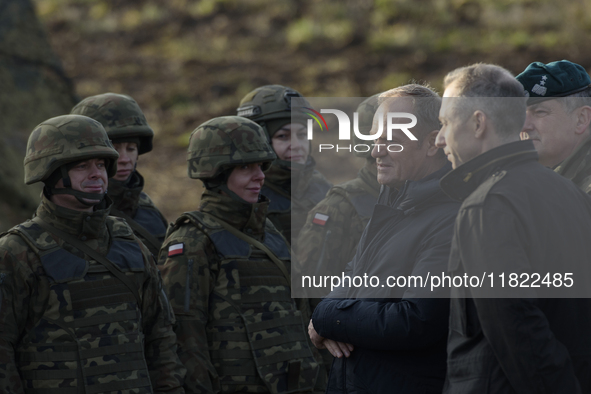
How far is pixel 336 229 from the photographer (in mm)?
5051

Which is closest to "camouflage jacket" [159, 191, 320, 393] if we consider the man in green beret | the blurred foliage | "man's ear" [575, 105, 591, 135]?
the man in green beret

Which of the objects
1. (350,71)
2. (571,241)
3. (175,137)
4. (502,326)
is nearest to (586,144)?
(571,241)

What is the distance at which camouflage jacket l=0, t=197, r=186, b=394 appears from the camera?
3.50 meters

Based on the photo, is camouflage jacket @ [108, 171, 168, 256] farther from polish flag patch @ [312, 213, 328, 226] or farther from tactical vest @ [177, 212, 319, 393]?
polish flag patch @ [312, 213, 328, 226]

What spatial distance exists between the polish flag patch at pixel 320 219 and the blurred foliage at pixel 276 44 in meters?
11.4

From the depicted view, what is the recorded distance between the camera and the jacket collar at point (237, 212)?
461 centimetres

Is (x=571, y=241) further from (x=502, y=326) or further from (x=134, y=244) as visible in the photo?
(x=134, y=244)

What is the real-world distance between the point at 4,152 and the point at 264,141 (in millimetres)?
4966

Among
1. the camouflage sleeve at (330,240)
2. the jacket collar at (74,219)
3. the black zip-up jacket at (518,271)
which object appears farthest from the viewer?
the camouflage sleeve at (330,240)

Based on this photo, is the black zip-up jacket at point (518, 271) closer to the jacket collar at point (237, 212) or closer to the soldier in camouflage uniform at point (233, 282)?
the soldier in camouflage uniform at point (233, 282)

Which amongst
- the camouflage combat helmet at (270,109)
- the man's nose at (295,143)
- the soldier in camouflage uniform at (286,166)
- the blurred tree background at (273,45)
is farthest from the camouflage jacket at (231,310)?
the blurred tree background at (273,45)

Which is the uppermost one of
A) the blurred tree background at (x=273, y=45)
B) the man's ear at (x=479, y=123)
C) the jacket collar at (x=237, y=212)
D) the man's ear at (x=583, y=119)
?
the blurred tree background at (x=273, y=45)

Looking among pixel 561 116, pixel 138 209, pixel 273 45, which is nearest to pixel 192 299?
pixel 138 209

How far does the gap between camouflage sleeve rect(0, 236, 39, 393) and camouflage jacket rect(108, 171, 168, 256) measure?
1578 mm
